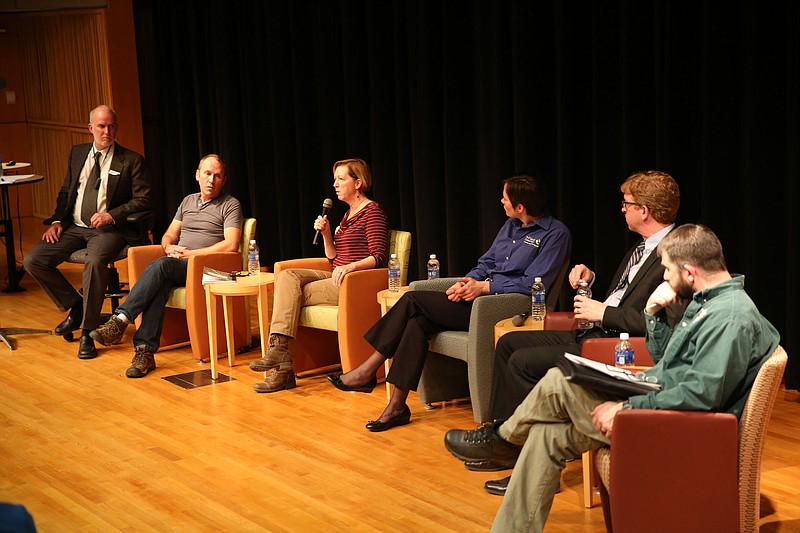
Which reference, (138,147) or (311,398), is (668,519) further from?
(138,147)

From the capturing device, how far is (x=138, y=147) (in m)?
9.37

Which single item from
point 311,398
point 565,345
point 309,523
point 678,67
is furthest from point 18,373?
point 678,67

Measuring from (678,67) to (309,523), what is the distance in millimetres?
2730

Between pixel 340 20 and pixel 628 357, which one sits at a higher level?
pixel 340 20

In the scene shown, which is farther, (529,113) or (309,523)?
(529,113)

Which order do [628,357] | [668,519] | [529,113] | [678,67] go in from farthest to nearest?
1. [529,113]
2. [678,67]
3. [628,357]
4. [668,519]

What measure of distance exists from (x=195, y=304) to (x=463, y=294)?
6.31 ft

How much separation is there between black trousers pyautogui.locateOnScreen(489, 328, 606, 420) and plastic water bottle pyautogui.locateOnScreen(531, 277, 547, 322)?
1.09 ft

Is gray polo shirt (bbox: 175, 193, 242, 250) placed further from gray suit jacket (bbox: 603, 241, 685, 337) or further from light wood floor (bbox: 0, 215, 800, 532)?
gray suit jacket (bbox: 603, 241, 685, 337)

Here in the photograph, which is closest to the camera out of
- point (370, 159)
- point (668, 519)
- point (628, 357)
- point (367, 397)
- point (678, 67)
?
point (668, 519)

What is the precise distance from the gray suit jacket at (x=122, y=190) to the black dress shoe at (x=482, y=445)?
140 inches

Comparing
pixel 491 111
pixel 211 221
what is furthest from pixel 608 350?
pixel 211 221

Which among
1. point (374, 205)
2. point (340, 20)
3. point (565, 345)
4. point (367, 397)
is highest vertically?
point (340, 20)

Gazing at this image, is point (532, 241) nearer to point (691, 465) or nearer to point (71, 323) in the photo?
point (691, 465)
